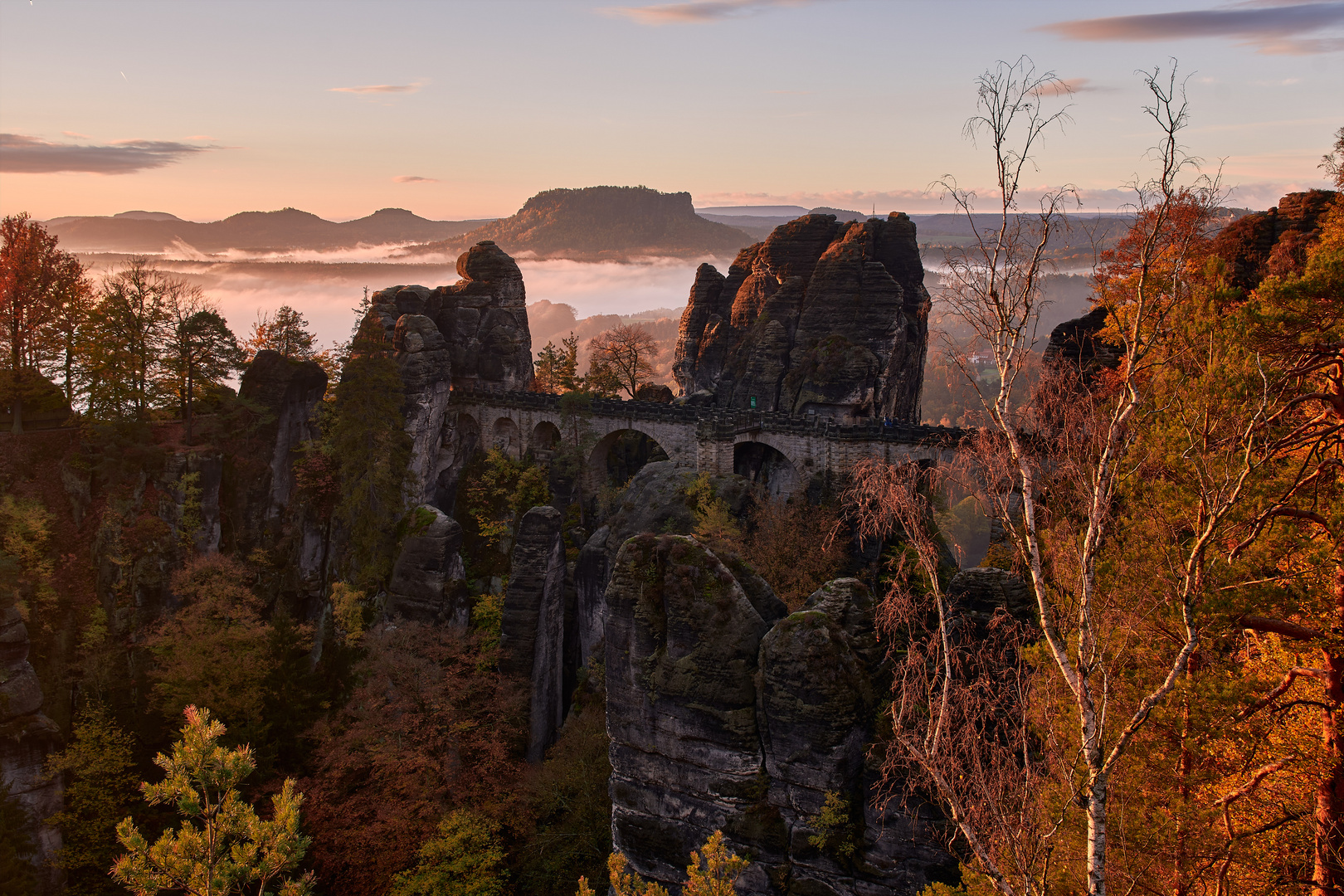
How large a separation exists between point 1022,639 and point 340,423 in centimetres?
3266

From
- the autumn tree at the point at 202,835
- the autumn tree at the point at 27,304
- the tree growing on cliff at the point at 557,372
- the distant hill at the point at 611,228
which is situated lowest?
the autumn tree at the point at 202,835

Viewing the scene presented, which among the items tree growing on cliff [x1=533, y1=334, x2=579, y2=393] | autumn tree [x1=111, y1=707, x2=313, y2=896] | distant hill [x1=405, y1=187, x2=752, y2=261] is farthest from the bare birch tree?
distant hill [x1=405, y1=187, x2=752, y2=261]

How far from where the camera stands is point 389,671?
27.5 metres

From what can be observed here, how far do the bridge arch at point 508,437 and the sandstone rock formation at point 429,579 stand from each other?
1230 centimetres

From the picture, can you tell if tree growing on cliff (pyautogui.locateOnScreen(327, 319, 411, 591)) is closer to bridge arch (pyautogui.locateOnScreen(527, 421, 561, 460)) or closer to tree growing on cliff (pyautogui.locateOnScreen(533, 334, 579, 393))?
bridge arch (pyautogui.locateOnScreen(527, 421, 561, 460))

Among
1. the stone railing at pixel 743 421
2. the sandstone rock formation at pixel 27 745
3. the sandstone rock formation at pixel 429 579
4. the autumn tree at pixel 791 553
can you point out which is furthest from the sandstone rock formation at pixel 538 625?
the sandstone rock formation at pixel 27 745

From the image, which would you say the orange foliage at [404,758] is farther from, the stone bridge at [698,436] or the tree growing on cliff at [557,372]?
the tree growing on cliff at [557,372]

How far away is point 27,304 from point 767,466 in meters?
37.7

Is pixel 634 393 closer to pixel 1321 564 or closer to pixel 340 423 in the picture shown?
pixel 340 423

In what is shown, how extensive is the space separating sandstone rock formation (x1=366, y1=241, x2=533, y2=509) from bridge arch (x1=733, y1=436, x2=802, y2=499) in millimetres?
16660

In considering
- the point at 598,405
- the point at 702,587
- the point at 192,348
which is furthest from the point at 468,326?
the point at 702,587

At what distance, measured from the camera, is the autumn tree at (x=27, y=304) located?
117 feet

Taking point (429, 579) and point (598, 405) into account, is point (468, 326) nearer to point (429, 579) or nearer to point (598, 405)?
point (598, 405)

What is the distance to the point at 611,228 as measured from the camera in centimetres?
11900
